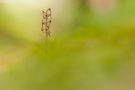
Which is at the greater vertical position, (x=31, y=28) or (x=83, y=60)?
(x=31, y=28)

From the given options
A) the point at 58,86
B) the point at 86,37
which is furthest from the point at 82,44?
the point at 58,86

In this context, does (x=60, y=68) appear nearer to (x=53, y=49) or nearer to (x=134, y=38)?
(x=53, y=49)

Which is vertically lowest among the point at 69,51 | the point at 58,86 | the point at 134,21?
the point at 58,86

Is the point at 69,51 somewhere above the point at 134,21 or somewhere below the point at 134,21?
below

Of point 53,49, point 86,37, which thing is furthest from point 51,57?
point 86,37
